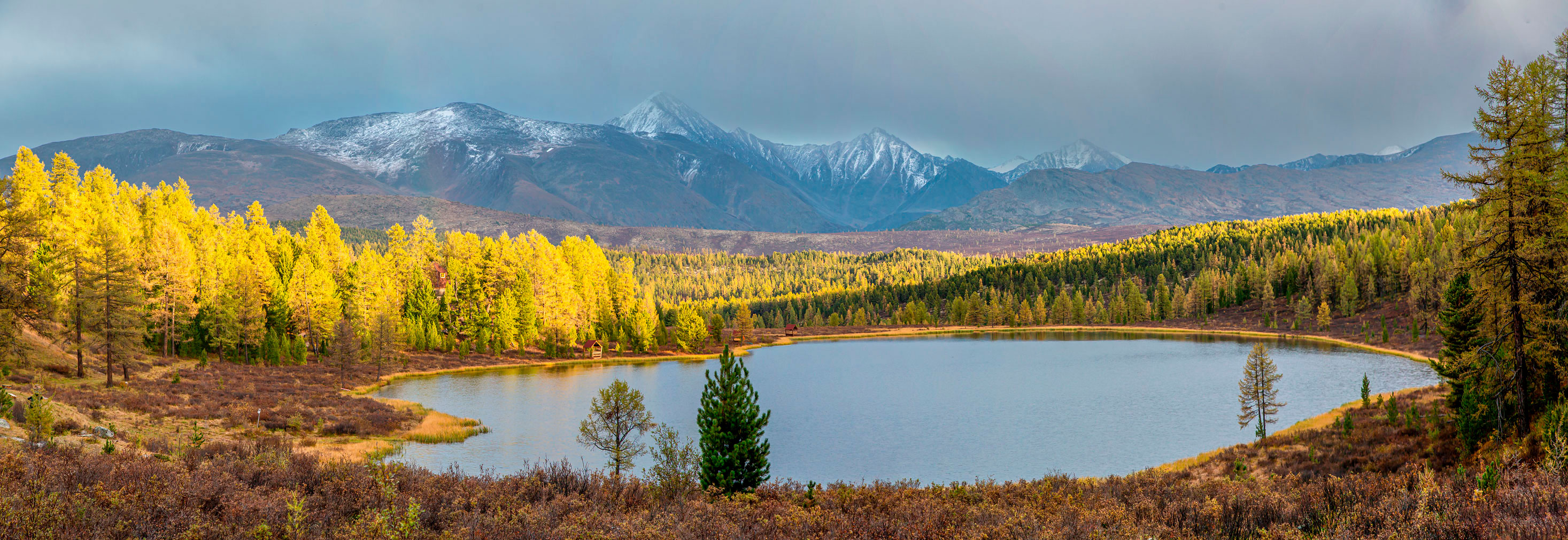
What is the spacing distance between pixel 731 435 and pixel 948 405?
34788mm

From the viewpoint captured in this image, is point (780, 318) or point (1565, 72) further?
point (780, 318)

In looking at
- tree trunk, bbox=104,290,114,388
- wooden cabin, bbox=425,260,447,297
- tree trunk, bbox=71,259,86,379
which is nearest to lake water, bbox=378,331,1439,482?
tree trunk, bbox=104,290,114,388

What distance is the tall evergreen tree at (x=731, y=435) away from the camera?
21.5 metres

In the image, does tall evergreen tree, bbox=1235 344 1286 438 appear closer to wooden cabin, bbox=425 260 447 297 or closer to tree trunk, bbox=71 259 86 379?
tree trunk, bbox=71 259 86 379

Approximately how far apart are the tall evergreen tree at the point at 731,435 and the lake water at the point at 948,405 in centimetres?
809

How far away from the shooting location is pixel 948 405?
53.5 metres

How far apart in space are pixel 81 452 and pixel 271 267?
61.7 metres

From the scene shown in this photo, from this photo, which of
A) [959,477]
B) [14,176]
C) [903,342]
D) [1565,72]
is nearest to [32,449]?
[959,477]

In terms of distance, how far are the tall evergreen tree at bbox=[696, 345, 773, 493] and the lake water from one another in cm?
809

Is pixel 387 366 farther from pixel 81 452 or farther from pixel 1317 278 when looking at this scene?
pixel 1317 278

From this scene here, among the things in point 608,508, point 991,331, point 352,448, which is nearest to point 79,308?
point 352,448

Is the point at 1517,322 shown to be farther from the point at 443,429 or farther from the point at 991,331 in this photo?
the point at 991,331

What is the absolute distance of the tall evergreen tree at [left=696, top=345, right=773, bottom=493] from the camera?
21516mm

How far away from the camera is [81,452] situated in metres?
14.6
